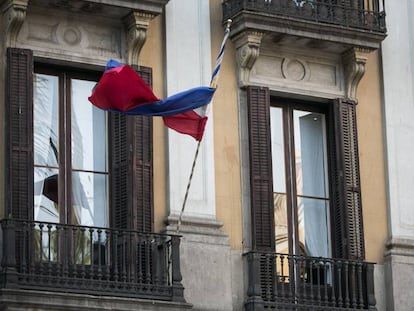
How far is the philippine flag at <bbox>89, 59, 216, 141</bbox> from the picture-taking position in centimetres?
2530

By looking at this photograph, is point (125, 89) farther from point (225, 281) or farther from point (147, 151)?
point (225, 281)

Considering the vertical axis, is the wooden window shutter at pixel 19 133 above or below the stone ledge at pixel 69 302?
above

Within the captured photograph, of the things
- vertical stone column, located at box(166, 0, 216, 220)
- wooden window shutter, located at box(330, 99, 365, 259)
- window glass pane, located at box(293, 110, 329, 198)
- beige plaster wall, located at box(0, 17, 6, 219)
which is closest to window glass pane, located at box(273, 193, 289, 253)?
window glass pane, located at box(293, 110, 329, 198)

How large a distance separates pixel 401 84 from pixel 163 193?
4657 millimetres

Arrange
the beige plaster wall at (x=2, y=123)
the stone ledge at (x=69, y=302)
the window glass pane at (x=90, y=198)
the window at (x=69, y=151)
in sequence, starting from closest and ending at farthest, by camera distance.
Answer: the stone ledge at (x=69, y=302), the beige plaster wall at (x=2, y=123), the window at (x=69, y=151), the window glass pane at (x=90, y=198)

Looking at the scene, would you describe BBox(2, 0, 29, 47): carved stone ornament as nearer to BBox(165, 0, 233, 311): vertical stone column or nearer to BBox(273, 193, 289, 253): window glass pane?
BBox(165, 0, 233, 311): vertical stone column

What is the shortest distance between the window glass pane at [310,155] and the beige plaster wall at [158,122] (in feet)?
7.98

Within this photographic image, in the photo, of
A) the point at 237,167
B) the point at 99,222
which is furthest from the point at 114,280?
the point at 237,167

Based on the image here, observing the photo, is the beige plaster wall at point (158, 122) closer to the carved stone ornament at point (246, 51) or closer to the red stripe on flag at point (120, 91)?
the carved stone ornament at point (246, 51)

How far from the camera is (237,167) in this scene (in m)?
27.4

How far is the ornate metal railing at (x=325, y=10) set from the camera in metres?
27.6

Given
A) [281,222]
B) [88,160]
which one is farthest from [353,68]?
[88,160]

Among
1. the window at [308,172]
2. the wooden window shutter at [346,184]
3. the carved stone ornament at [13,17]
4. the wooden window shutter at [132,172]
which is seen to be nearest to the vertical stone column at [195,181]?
the wooden window shutter at [132,172]

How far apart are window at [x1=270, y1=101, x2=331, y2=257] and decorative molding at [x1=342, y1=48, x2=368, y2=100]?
59 centimetres
